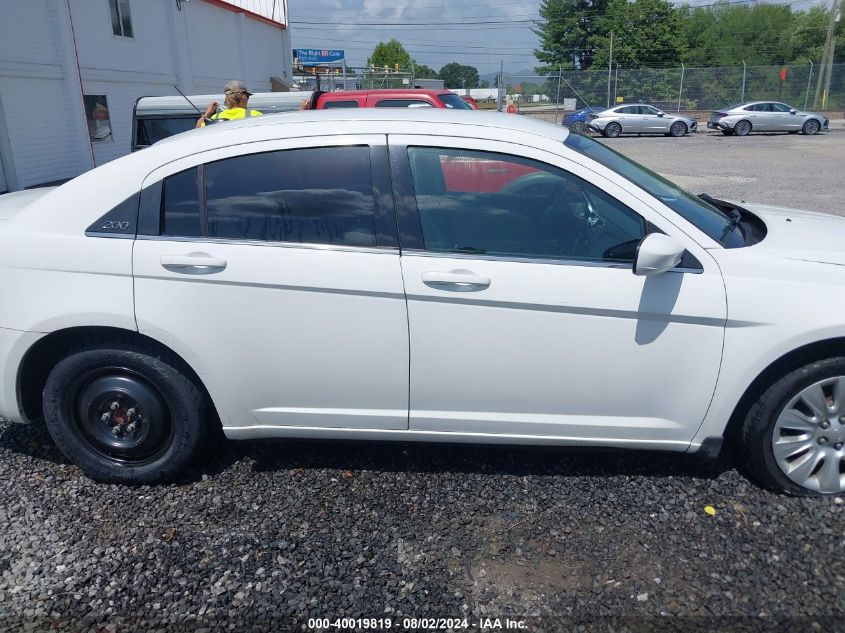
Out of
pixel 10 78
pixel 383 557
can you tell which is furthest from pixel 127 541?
pixel 10 78

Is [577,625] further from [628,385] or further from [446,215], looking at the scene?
[446,215]

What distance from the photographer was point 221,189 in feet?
10.5

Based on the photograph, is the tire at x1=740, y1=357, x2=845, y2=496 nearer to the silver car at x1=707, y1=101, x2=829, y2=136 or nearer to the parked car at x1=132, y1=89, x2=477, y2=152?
the parked car at x1=132, y1=89, x2=477, y2=152

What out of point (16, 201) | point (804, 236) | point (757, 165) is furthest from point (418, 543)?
point (757, 165)

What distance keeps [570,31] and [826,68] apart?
86.1 ft

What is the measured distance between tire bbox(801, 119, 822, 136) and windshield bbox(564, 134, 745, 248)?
30398mm

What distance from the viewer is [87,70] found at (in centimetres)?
1816

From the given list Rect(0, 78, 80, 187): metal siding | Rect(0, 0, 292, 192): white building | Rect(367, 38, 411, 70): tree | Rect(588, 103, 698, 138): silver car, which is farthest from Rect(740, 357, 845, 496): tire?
Rect(367, 38, 411, 70): tree

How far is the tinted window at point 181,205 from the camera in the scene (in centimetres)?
320

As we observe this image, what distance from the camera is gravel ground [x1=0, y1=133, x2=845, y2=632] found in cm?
264

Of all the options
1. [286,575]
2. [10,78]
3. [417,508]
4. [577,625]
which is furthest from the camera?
[10,78]

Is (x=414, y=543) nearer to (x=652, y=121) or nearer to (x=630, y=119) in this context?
(x=630, y=119)

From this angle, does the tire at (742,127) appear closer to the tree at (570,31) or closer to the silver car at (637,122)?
the silver car at (637,122)

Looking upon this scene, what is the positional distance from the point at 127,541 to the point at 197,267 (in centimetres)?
123
